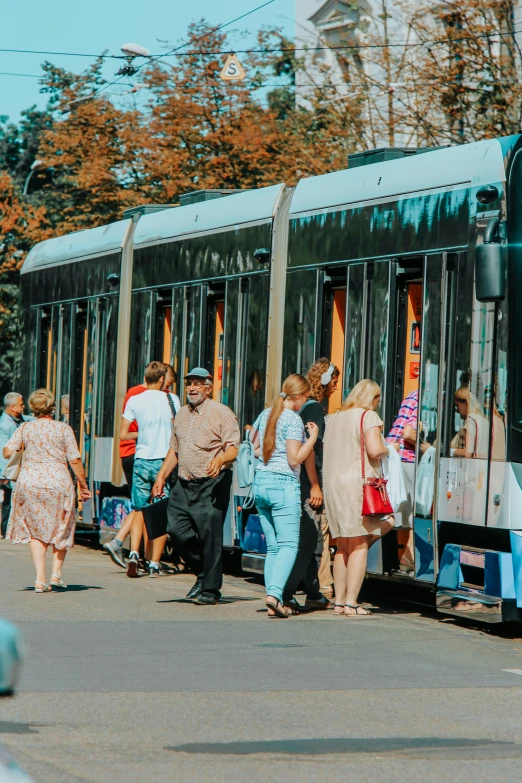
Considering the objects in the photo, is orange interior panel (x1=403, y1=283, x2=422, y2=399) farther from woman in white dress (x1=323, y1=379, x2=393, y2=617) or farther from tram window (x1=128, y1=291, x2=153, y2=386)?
tram window (x1=128, y1=291, x2=153, y2=386)

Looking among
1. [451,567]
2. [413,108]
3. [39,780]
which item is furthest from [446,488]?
[413,108]

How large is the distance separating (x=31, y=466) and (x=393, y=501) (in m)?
3.11

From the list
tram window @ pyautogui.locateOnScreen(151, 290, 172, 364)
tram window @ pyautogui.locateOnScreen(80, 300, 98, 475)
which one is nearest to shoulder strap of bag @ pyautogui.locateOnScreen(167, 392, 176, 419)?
tram window @ pyautogui.locateOnScreen(151, 290, 172, 364)

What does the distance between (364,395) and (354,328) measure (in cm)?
108

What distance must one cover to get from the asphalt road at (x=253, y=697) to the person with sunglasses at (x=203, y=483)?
1.14ft

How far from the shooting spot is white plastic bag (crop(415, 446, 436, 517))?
10.5 metres

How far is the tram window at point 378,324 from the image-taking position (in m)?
11.3

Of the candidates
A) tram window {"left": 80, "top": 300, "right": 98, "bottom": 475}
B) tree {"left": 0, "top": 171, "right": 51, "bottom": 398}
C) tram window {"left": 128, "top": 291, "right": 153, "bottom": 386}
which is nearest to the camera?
tram window {"left": 128, "top": 291, "right": 153, "bottom": 386}

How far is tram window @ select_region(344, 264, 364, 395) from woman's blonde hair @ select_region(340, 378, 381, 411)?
0.75 meters

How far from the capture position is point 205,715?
23.0 feet

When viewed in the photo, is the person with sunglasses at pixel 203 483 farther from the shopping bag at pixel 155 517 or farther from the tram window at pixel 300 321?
the tram window at pixel 300 321

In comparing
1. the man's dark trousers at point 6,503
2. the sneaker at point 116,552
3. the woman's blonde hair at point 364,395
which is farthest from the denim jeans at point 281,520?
the man's dark trousers at point 6,503

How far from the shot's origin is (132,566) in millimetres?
13445

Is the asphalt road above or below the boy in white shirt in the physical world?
below
